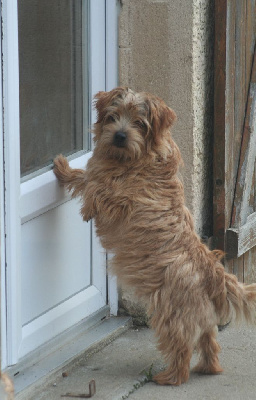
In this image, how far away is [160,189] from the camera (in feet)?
12.6

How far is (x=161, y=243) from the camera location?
3.83 meters

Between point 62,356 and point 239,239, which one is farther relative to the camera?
point 239,239

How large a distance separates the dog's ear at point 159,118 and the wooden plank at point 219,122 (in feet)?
3.29

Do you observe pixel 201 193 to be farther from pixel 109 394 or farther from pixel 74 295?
pixel 109 394

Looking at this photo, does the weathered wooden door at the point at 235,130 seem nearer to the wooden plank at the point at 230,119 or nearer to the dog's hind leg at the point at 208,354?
the wooden plank at the point at 230,119

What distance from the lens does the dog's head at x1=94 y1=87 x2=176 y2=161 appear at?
142 inches

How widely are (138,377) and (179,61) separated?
185 centimetres

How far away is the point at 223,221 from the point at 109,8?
1.52 metres

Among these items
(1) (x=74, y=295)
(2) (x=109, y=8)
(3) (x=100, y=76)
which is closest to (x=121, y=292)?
(1) (x=74, y=295)

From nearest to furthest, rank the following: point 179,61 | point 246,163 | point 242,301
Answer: point 242,301 → point 179,61 → point 246,163

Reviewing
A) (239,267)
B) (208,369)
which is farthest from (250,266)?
(208,369)

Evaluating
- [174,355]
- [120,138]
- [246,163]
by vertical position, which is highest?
[120,138]

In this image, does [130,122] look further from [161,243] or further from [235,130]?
[235,130]

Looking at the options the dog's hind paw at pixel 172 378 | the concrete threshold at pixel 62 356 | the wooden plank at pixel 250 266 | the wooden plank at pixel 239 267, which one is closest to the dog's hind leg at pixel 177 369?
the dog's hind paw at pixel 172 378
